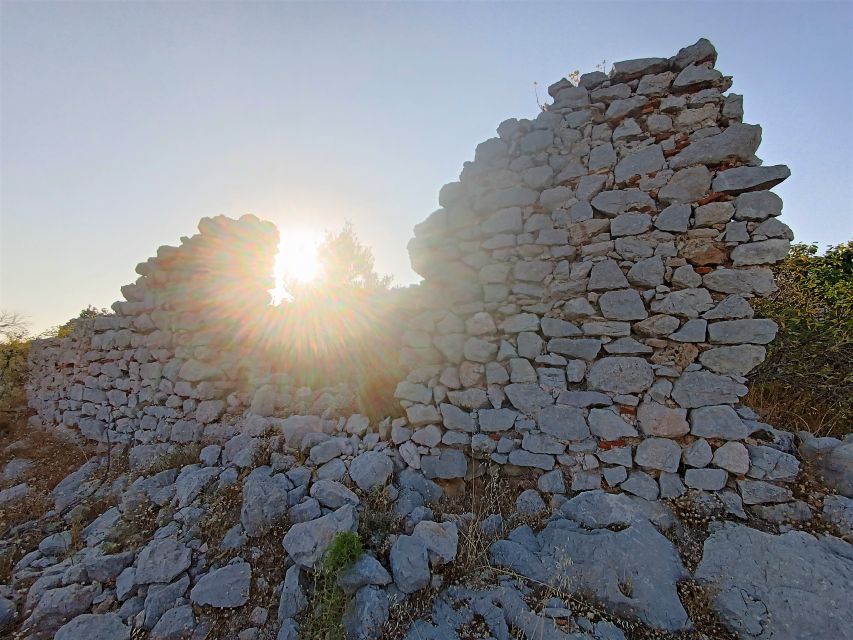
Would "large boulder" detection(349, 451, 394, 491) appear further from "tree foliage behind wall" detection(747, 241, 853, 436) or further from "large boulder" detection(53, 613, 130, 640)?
"tree foliage behind wall" detection(747, 241, 853, 436)

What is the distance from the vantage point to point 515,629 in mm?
2340

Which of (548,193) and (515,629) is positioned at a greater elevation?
(548,193)

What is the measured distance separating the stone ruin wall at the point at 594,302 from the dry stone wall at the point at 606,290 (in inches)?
0.6

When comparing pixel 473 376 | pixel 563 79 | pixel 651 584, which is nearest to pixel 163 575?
pixel 473 376

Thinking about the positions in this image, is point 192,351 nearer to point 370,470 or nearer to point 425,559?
point 370,470

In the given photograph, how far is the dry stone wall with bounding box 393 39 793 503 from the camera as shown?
328 cm

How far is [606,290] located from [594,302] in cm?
16

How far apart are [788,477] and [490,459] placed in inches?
94.5

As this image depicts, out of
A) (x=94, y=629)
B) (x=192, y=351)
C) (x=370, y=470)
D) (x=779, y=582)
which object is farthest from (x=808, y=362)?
(x=192, y=351)

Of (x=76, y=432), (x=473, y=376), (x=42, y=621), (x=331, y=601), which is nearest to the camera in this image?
(x=331, y=601)

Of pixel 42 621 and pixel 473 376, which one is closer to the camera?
pixel 42 621

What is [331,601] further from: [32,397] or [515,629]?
[32,397]

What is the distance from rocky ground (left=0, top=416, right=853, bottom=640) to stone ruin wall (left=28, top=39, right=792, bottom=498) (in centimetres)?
33

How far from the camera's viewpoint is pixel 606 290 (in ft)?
12.1
